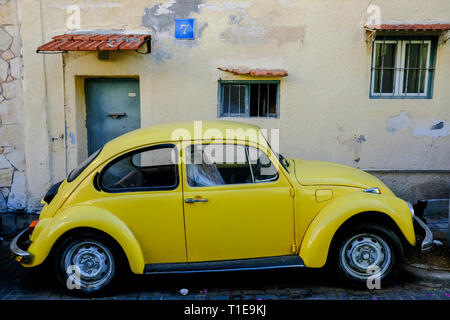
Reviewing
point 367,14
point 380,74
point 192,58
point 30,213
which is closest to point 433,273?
point 380,74

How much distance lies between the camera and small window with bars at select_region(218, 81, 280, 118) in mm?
7195

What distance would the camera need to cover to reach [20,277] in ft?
16.4

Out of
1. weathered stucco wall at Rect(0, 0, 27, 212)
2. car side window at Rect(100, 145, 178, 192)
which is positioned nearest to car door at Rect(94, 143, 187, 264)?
car side window at Rect(100, 145, 178, 192)

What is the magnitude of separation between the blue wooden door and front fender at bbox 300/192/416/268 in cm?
415

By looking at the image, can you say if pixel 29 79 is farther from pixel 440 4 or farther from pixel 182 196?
pixel 440 4

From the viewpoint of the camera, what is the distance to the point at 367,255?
4.40 metres

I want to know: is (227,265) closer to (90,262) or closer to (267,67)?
(90,262)

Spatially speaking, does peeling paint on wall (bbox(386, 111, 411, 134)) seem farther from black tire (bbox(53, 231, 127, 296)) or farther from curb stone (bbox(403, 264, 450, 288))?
black tire (bbox(53, 231, 127, 296))

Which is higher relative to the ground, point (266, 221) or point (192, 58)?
point (192, 58)

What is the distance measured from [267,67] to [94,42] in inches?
112
